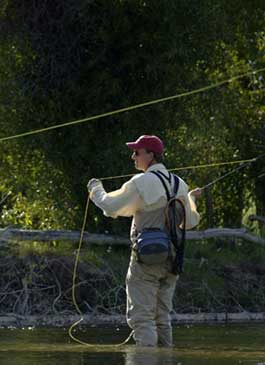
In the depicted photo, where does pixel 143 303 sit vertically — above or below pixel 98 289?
below

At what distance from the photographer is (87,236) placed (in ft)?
49.3

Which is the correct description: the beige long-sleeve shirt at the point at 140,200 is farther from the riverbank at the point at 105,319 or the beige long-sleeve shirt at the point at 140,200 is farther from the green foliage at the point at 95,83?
the green foliage at the point at 95,83

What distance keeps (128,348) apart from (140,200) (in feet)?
3.82

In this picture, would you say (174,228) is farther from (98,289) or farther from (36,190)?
(36,190)

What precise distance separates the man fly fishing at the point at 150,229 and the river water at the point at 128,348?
294 mm

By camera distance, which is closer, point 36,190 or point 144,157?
point 144,157

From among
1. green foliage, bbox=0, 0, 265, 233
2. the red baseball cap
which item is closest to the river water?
the red baseball cap

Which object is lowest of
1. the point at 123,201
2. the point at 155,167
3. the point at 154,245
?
the point at 154,245

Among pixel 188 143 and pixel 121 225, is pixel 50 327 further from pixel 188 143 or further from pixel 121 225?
pixel 188 143

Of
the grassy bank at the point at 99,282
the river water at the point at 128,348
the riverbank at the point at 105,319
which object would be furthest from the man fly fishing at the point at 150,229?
the grassy bank at the point at 99,282

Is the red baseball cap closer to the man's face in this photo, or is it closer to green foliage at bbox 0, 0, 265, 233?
the man's face

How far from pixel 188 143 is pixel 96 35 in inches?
81.3

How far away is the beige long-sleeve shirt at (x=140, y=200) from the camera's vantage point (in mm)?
8930

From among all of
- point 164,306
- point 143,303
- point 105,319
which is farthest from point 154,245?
point 105,319
